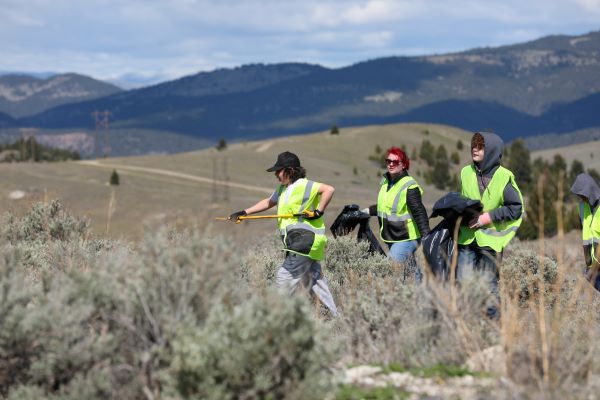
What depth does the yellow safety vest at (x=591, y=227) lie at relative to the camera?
306 inches

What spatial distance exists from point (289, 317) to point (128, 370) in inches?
38.7

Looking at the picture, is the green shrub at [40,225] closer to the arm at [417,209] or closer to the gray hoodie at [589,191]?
the arm at [417,209]

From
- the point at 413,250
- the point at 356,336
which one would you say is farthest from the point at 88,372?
the point at 413,250

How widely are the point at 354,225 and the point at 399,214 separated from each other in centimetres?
123

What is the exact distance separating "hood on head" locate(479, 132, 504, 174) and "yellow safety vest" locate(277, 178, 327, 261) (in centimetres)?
150

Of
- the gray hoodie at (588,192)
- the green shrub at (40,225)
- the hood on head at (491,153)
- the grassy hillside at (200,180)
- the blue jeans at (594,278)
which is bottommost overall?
the grassy hillside at (200,180)

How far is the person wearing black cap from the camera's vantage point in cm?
760

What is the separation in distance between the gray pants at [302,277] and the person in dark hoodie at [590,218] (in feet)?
7.69

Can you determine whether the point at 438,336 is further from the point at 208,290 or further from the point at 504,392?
the point at 208,290

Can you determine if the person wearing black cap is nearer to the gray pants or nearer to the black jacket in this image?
the gray pants

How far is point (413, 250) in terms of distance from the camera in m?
8.91

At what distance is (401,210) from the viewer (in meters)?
8.85

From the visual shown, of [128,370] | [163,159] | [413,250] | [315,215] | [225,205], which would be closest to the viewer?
[128,370]

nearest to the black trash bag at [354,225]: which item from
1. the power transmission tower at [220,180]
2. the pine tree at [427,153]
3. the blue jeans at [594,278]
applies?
A: the blue jeans at [594,278]
